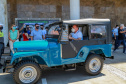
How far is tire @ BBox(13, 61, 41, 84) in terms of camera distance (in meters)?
4.06

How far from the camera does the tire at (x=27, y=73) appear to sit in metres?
4.06

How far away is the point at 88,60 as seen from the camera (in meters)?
4.89

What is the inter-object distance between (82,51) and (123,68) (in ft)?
7.25

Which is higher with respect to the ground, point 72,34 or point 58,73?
point 72,34

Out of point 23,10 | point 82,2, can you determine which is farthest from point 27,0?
point 82,2

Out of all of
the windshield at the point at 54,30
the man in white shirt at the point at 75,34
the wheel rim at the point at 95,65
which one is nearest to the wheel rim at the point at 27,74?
the windshield at the point at 54,30

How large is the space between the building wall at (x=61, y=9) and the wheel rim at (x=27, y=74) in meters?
10.7

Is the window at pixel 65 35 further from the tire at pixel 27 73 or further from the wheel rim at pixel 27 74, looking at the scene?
the wheel rim at pixel 27 74

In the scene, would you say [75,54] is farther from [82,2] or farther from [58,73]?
[82,2]

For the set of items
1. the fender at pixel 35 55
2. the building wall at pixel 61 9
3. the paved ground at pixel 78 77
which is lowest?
the paved ground at pixel 78 77

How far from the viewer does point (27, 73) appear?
13.7 ft

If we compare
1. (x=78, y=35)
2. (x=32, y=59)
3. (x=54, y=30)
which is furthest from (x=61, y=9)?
(x=32, y=59)

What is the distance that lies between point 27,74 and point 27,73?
0.03 m

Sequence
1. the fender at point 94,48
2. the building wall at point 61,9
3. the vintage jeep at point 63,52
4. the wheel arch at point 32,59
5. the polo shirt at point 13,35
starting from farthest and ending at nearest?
the building wall at point 61,9
the polo shirt at point 13,35
the fender at point 94,48
the wheel arch at point 32,59
the vintage jeep at point 63,52
